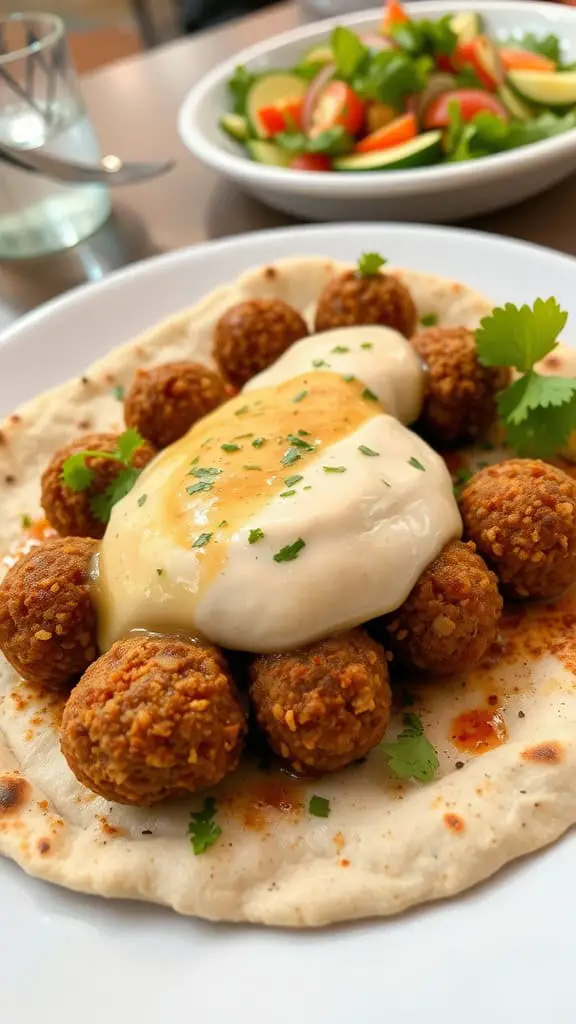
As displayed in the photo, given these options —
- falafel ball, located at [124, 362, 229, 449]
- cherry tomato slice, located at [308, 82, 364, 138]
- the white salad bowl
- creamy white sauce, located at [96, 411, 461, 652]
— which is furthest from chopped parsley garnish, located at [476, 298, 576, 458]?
cherry tomato slice, located at [308, 82, 364, 138]

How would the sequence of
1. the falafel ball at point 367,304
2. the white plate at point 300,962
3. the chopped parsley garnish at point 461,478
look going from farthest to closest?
1. the falafel ball at point 367,304
2. the chopped parsley garnish at point 461,478
3. the white plate at point 300,962

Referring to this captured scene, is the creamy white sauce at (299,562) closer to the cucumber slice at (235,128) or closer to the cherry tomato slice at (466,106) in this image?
the cherry tomato slice at (466,106)

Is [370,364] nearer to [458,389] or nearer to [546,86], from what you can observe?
[458,389]

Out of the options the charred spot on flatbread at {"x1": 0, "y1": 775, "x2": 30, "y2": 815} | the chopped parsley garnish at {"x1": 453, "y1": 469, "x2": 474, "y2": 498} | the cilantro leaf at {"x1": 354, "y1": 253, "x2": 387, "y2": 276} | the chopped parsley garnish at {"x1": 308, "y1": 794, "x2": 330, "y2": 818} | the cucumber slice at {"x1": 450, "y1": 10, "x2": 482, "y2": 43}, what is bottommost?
the chopped parsley garnish at {"x1": 308, "y1": 794, "x2": 330, "y2": 818}

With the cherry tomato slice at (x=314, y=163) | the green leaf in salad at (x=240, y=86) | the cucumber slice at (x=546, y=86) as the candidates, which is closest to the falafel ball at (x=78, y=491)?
the cherry tomato slice at (x=314, y=163)

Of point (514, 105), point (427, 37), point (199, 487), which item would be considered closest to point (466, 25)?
point (427, 37)

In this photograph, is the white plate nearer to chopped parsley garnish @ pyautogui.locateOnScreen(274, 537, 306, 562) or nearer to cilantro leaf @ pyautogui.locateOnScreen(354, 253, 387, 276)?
chopped parsley garnish @ pyautogui.locateOnScreen(274, 537, 306, 562)

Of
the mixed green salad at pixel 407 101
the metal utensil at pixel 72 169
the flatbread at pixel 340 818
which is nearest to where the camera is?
the flatbread at pixel 340 818
